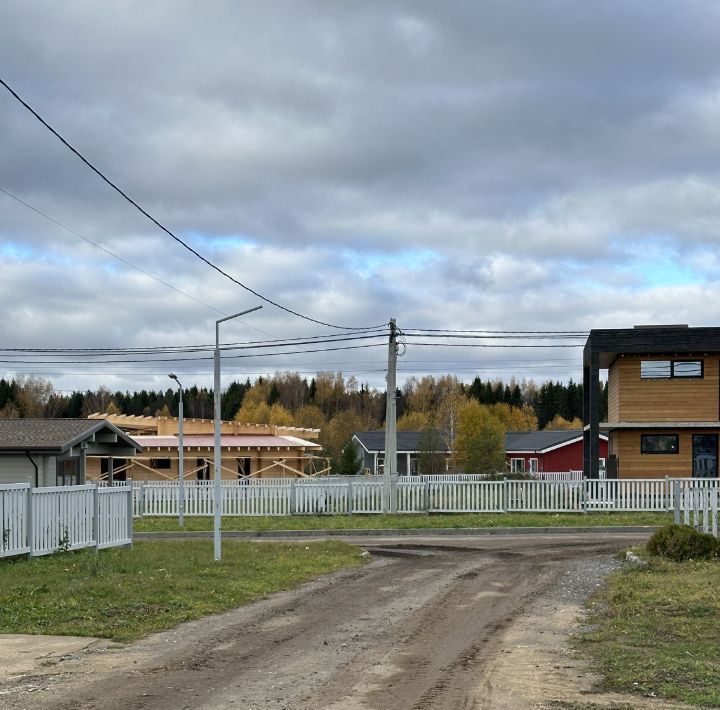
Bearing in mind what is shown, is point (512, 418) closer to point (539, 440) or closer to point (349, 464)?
point (539, 440)

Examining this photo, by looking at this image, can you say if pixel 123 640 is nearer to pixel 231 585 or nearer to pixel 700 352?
pixel 231 585

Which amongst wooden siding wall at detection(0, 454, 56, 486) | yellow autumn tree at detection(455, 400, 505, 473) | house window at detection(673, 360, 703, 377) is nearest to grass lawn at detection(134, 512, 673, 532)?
wooden siding wall at detection(0, 454, 56, 486)

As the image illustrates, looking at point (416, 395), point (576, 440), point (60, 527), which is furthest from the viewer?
point (416, 395)

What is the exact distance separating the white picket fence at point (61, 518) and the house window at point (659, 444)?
25.3 m

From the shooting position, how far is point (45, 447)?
2822cm

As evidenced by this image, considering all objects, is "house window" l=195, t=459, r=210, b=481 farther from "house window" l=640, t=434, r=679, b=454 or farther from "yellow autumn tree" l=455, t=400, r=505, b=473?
"house window" l=640, t=434, r=679, b=454

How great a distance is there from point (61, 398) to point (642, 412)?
124799mm

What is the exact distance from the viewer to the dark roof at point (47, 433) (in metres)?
28.4

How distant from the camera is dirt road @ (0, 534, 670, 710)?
8852mm

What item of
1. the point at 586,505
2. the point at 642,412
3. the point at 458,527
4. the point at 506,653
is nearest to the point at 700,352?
the point at 642,412

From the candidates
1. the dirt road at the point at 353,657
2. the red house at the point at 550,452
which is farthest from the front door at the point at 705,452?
the red house at the point at 550,452

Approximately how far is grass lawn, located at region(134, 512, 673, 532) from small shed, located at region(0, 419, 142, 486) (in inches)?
132

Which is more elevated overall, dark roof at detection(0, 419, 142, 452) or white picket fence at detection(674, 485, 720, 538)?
dark roof at detection(0, 419, 142, 452)

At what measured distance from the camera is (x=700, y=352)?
4081cm
